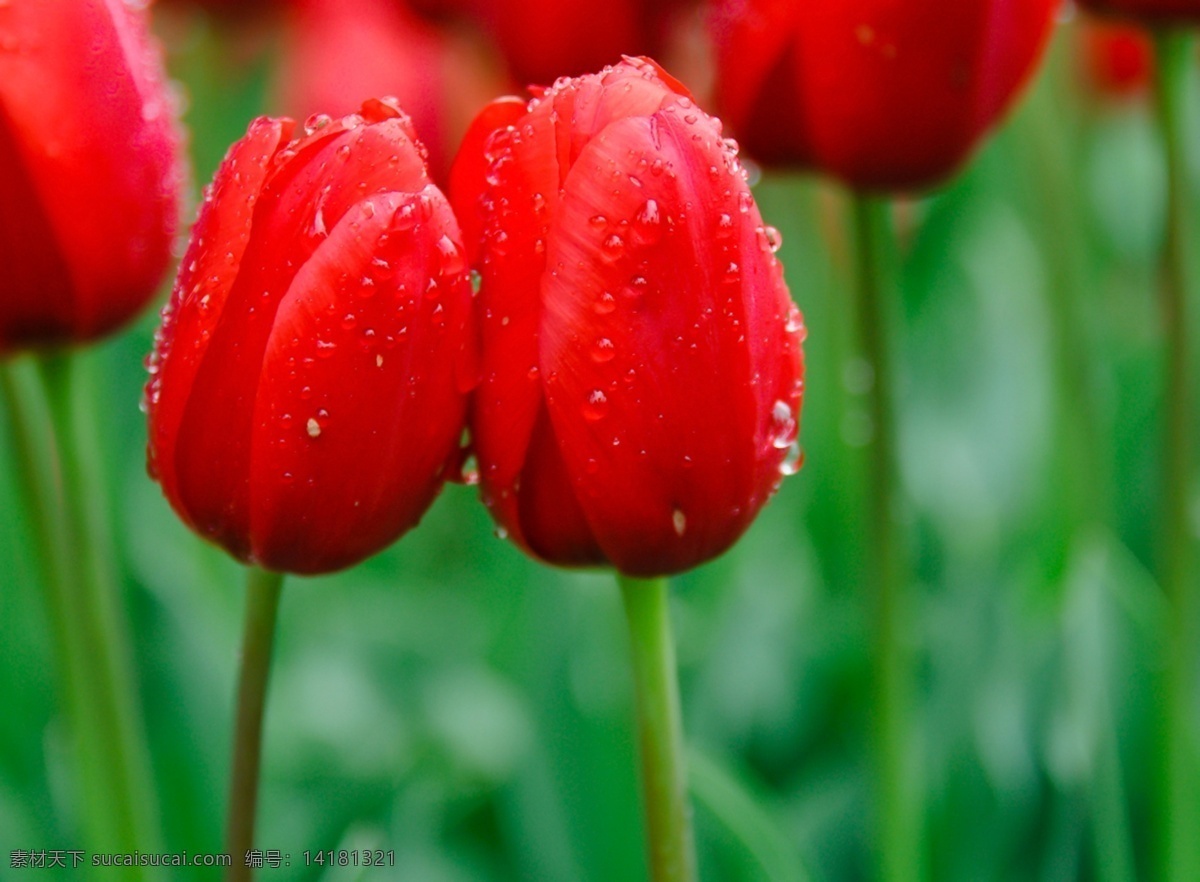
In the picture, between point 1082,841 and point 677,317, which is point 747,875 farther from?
point 677,317

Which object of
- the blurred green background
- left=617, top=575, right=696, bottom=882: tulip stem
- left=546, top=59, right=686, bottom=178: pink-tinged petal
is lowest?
the blurred green background

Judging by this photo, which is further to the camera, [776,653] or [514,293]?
[776,653]

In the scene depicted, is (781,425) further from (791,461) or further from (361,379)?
(361,379)

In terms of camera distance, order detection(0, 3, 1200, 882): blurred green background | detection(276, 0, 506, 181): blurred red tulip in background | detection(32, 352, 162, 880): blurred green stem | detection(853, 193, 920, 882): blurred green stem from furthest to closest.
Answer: detection(276, 0, 506, 181): blurred red tulip in background < detection(0, 3, 1200, 882): blurred green background < detection(853, 193, 920, 882): blurred green stem < detection(32, 352, 162, 880): blurred green stem

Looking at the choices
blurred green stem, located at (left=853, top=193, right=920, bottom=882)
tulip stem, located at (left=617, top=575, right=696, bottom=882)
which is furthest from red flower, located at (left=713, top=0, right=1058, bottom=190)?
tulip stem, located at (left=617, top=575, right=696, bottom=882)

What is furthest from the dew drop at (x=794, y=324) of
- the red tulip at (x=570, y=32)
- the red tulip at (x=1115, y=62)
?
the red tulip at (x=1115, y=62)

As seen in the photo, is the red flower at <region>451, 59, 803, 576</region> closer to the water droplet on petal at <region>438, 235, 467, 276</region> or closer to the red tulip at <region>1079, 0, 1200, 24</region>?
the water droplet on petal at <region>438, 235, 467, 276</region>

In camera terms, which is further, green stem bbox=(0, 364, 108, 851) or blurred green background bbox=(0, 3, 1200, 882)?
blurred green background bbox=(0, 3, 1200, 882)

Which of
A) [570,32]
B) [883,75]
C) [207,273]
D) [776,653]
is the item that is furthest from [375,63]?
[207,273]
